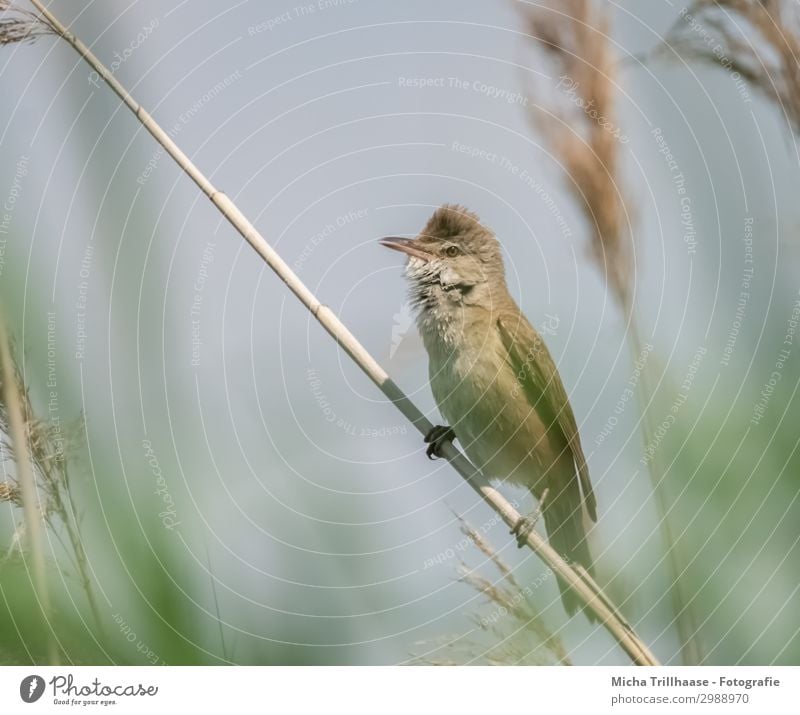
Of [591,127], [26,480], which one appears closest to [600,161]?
[591,127]

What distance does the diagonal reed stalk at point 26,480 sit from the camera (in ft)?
9.52

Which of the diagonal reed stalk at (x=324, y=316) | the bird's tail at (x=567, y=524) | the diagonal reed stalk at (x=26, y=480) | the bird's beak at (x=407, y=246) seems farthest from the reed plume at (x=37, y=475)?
the bird's tail at (x=567, y=524)

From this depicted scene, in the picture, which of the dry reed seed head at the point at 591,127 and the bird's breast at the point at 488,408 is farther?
the bird's breast at the point at 488,408

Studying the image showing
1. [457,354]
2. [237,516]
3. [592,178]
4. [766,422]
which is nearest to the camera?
[592,178]

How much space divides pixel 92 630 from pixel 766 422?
2.32 meters

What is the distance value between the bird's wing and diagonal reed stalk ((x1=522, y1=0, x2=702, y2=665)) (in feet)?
2.54

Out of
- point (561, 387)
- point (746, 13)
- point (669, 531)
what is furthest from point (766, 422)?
point (746, 13)

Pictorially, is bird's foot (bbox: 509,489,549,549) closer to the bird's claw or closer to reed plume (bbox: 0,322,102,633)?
the bird's claw

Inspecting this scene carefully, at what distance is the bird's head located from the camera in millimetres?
3812

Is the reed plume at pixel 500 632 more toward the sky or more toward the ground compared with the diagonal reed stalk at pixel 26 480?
more toward the ground

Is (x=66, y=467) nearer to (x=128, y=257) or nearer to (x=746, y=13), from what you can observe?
(x=128, y=257)

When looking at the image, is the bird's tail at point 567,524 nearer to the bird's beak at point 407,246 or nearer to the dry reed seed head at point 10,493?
the bird's beak at point 407,246

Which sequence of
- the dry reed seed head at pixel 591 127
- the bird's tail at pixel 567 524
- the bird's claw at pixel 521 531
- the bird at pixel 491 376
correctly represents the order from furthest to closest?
1. the bird at pixel 491 376
2. the bird's tail at pixel 567 524
3. the bird's claw at pixel 521 531
4. the dry reed seed head at pixel 591 127

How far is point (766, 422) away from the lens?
310 cm
